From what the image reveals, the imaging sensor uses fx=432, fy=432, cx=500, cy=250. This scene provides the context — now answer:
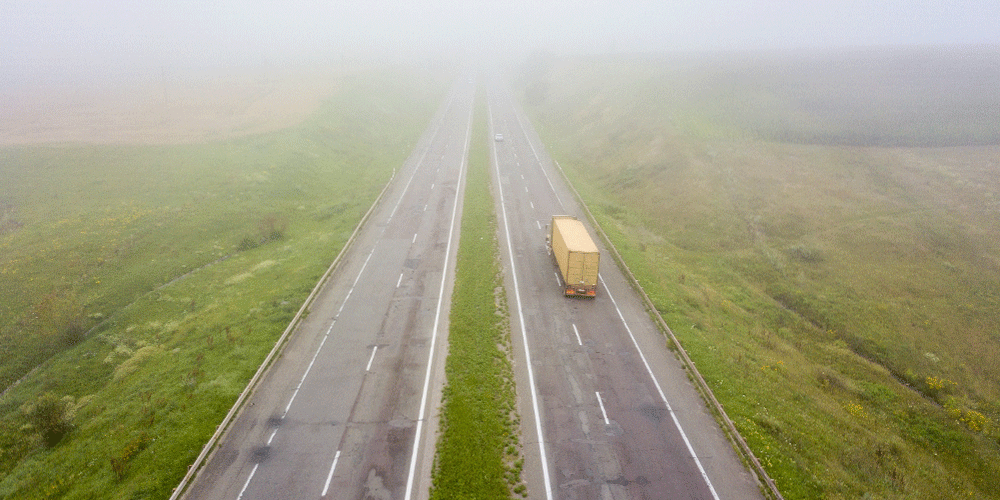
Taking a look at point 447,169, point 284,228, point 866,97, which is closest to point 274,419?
point 284,228

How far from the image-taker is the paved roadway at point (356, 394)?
52.7 ft

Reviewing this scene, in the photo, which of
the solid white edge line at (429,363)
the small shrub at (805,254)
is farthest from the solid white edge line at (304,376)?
the small shrub at (805,254)

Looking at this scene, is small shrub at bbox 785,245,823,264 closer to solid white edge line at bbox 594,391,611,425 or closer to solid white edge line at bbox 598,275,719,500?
solid white edge line at bbox 598,275,719,500

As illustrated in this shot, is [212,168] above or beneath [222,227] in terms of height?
above

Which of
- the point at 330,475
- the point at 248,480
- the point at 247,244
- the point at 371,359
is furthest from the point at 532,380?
the point at 247,244

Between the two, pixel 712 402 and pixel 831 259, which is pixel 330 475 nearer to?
pixel 712 402

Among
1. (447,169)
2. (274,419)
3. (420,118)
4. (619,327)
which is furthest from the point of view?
(420,118)

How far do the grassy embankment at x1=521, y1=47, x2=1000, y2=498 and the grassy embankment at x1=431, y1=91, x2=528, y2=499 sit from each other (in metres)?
9.98

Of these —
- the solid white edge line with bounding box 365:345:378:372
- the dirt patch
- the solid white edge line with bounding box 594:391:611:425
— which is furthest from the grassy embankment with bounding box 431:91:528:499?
the dirt patch

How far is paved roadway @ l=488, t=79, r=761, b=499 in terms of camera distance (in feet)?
52.3

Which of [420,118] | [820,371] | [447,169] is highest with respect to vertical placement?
[420,118]

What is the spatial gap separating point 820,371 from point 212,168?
6075 centimetres

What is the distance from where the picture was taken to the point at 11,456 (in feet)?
60.8

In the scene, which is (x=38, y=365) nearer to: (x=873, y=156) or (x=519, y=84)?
(x=873, y=156)
